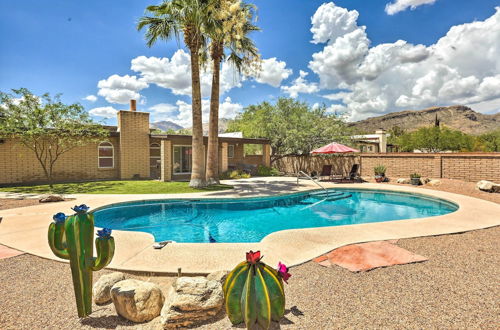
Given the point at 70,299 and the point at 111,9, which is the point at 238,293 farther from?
the point at 111,9

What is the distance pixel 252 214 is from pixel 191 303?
7291 mm

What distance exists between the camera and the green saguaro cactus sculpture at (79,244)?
102 inches

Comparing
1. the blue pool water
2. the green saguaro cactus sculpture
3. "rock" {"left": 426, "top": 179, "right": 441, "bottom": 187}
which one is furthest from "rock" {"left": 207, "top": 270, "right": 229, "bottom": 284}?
"rock" {"left": 426, "top": 179, "right": 441, "bottom": 187}

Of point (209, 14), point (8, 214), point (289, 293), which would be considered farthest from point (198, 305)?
point (209, 14)

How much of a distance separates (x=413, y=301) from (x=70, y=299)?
435 centimetres

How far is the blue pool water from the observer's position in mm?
7773

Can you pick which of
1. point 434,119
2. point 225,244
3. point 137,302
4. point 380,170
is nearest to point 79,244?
point 137,302

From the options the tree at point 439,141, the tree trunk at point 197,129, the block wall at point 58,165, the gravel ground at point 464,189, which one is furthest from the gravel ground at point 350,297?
the tree at point 439,141

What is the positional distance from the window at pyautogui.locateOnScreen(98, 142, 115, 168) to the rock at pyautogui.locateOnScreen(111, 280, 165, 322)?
17.3 metres

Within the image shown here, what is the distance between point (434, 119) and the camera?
106688mm

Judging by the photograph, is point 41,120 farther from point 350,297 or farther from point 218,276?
point 350,297

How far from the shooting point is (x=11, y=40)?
1390 cm

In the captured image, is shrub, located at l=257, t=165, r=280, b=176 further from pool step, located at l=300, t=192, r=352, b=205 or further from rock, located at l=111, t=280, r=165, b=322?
rock, located at l=111, t=280, r=165, b=322

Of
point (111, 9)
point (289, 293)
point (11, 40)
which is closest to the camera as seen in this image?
point (289, 293)
